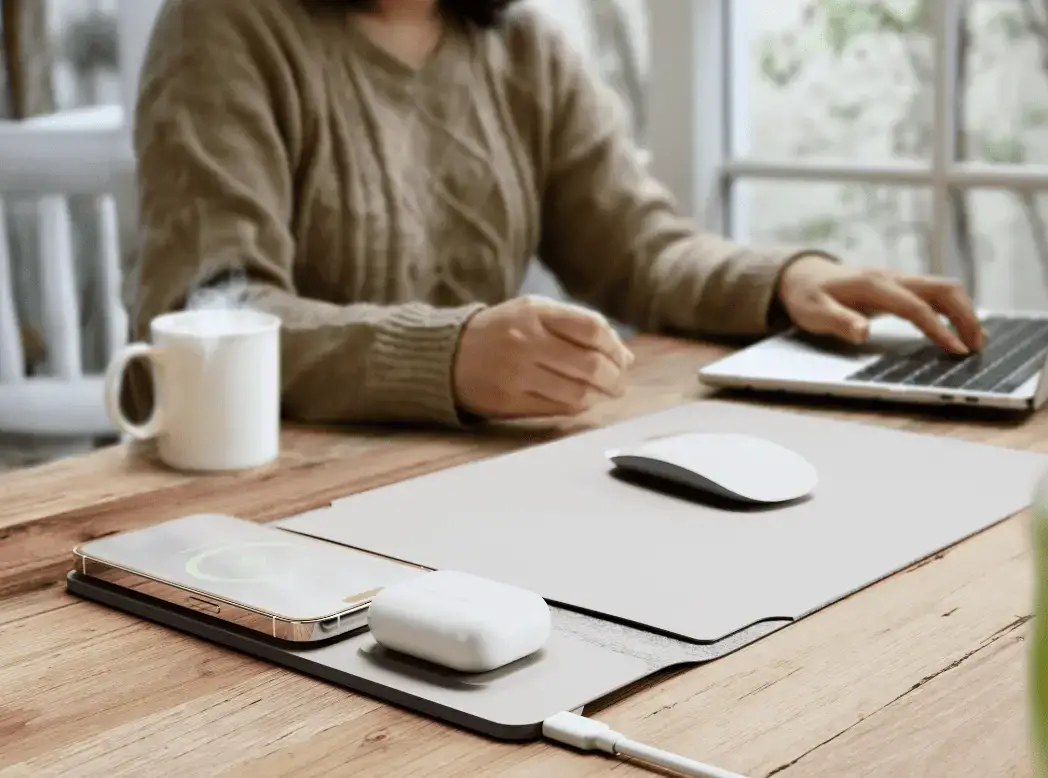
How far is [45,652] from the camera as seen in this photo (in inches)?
25.9

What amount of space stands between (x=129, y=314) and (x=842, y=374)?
0.74m

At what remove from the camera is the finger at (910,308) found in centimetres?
123

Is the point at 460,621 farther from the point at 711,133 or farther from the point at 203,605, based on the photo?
the point at 711,133

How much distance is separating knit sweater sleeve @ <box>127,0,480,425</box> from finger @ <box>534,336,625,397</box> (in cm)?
8

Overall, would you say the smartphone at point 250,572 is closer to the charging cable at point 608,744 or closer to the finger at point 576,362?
the charging cable at point 608,744

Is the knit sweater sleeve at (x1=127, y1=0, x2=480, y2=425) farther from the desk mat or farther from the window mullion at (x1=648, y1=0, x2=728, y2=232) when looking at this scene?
the window mullion at (x1=648, y1=0, x2=728, y2=232)

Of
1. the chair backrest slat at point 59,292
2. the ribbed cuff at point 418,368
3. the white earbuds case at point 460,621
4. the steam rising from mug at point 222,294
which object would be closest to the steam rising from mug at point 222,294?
the steam rising from mug at point 222,294

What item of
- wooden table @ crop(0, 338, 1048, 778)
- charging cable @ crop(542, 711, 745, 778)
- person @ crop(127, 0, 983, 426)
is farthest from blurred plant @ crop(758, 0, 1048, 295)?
charging cable @ crop(542, 711, 745, 778)

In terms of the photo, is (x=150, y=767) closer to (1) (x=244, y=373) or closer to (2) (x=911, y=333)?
(1) (x=244, y=373)

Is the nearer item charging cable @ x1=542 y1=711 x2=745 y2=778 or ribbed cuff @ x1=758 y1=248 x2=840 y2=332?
charging cable @ x1=542 y1=711 x2=745 y2=778

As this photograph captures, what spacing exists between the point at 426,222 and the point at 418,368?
452mm

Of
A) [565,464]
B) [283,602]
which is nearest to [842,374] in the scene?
[565,464]

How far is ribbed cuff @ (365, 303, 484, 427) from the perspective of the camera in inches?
42.3

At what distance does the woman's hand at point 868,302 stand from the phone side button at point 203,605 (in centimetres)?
75
